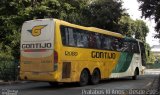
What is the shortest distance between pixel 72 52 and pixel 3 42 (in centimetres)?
1646

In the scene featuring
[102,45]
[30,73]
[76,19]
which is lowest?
→ [30,73]

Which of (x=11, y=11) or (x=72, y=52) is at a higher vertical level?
(x=11, y=11)

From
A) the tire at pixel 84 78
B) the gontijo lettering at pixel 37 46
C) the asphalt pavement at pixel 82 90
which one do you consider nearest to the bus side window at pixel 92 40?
the tire at pixel 84 78

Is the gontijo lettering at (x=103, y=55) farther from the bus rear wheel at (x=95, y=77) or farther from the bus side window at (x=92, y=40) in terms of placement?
the bus rear wheel at (x=95, y=77)

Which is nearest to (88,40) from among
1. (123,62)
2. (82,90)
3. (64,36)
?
(64,36)

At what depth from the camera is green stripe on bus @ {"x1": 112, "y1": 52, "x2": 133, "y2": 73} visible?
26.8 metres

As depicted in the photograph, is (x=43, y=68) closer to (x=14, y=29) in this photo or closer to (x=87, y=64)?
(x=87, y=64)

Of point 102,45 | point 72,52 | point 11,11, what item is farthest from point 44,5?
point 72,52

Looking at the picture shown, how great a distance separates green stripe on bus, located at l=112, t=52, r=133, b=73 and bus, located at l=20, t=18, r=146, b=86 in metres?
2.02

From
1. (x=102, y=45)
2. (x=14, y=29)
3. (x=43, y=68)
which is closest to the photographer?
(x=43, y=68)

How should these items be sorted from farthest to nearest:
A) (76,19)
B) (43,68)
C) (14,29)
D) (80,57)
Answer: (76,19)
(14,29)
(80,57)
(43,68)

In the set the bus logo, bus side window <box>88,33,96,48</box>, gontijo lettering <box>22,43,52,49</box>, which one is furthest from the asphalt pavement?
the bus logo

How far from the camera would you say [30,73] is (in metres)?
20.2

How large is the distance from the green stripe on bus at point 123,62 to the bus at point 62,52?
2018 millimetres
